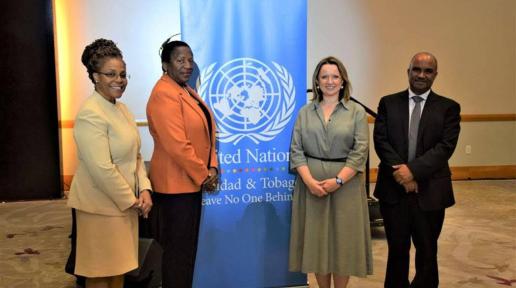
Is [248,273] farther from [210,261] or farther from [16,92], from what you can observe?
[16,92]

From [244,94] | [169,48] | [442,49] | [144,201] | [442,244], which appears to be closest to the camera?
[144,201]

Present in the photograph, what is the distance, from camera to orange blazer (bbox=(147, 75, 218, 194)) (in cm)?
243

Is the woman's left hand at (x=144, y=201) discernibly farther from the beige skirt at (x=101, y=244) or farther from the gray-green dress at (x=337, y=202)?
the gray-green dress at (x=337, y=202)

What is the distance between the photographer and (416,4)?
6996 millimetres

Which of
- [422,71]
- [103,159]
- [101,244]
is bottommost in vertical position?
[101,244]

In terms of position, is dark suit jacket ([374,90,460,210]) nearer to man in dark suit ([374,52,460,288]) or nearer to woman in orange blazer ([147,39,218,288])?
man in dark suit ([374,52,460,288])

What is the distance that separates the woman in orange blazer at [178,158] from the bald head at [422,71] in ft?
3.64

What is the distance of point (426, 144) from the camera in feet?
8.73

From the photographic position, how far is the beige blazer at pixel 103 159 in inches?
81.3

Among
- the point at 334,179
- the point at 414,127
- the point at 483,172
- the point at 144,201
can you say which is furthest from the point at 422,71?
the point at 483,172

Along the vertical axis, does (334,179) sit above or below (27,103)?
below

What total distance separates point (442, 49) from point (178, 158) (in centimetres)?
573

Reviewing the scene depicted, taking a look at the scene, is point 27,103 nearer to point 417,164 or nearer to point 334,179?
point 334,179

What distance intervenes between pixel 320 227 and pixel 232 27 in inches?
49.6
